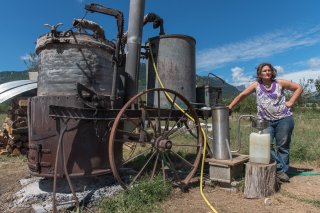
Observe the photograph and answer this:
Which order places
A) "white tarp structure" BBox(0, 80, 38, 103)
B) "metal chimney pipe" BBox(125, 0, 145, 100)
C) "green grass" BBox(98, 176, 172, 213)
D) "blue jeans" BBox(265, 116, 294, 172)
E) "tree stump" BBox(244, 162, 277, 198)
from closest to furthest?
"green grass" BBox(98, 176, 172, 213) < "tree stump" BBox(244, 162, 277, 198) < "blue jeans" BBox(265, 116, 294, 172) < "metal chimney pipe" BBox(125, 0, 145, 100) < "white tarp structure" BBox(0, 80, 38, 103)

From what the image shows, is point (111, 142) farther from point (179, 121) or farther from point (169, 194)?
point (179, 121)

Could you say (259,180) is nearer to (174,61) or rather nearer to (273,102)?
(273,102)

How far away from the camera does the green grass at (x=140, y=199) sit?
Answer: 414 cm

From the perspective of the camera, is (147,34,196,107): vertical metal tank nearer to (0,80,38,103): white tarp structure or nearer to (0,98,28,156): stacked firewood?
(0,98,28,156): stacked firewood

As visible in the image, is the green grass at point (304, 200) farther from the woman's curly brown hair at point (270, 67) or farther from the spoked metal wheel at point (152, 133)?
the woman's curly brown hair at point (270, 67)

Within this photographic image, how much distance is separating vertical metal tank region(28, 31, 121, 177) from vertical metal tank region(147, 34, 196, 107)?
111 centimetres

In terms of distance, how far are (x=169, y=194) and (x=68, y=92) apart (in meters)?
2.12

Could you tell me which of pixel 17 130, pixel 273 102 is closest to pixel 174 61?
pixel 273 102

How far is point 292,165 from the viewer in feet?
21.9

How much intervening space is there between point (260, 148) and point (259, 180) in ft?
1.58

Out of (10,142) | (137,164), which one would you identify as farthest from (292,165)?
(10,142)

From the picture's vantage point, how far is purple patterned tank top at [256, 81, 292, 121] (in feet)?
17.3

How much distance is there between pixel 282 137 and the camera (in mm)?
5285

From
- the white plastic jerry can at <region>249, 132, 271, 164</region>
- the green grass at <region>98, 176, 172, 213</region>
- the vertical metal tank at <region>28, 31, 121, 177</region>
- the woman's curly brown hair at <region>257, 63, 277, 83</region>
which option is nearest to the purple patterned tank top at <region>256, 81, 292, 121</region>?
the woman's curly brown hair at <region>257, 63, 277, 83</region>
